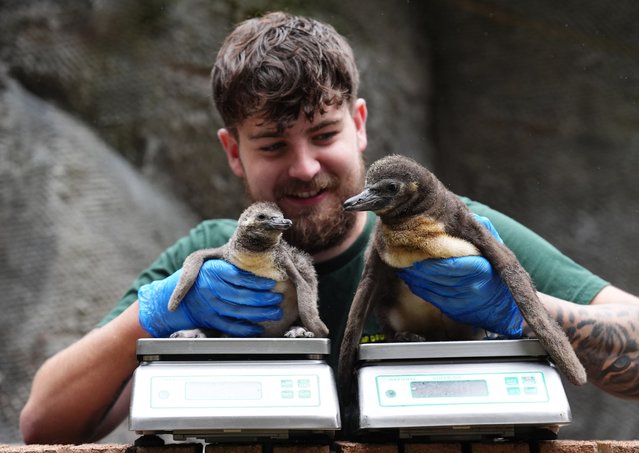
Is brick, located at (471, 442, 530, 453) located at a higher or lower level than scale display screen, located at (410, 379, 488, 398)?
lower

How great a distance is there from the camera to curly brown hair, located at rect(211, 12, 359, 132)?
2.01 metres

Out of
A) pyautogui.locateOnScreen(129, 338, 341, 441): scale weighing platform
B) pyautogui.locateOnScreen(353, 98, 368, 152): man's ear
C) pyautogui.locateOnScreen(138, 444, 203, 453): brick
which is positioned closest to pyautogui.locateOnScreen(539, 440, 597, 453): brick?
pyautogui.locateOnScreen(129, 338, 341, 441): scale weighing platform

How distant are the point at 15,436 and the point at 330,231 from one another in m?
2.02

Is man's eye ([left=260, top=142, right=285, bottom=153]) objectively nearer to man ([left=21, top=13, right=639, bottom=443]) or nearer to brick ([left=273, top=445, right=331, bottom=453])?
man ([left=21, top=13, right=639, bottom=443])

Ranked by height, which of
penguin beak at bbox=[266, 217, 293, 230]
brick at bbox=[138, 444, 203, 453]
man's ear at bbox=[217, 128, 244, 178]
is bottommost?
brick at bbox=[138, 444, 203, 453]

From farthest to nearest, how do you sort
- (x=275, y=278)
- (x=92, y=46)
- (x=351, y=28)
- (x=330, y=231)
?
(x=351, y=28)
(x=92, y=46)
(x=330, y=231)
(x=275, y=278)

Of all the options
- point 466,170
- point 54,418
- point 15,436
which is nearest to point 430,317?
point 54,418

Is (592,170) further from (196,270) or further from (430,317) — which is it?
(196,270)

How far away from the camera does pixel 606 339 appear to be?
197 cm

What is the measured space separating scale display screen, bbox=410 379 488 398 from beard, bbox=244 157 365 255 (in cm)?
77

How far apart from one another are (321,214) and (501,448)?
0.94 metres

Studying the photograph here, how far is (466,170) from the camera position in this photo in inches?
169

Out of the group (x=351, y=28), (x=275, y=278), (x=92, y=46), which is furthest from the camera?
(x=351, y=28)

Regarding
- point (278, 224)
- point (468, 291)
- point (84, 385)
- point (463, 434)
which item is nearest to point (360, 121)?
point (278, 224)
